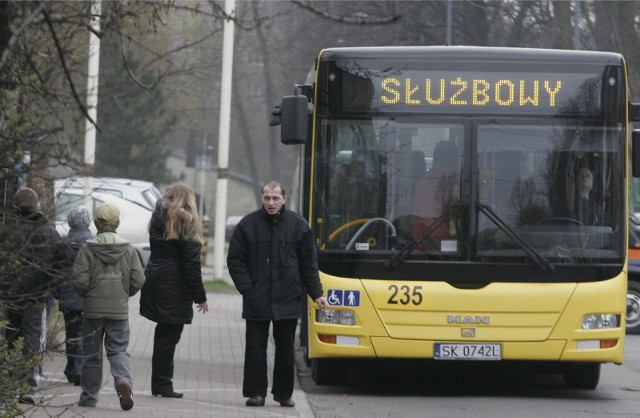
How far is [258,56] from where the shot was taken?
51.5 metres

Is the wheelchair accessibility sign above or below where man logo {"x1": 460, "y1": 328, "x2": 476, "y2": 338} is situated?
above

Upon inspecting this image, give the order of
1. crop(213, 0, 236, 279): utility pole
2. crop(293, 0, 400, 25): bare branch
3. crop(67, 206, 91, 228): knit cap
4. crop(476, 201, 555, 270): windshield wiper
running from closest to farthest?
crop(293, 0, 400, 25): bare branch, crop(67, 206, 91, 228): knit cap, crop(476, 201, 555, 270): windshield wiper, crop(213, 0, 236, 279): utility pole

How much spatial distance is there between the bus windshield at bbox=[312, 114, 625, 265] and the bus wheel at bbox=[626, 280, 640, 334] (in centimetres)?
645

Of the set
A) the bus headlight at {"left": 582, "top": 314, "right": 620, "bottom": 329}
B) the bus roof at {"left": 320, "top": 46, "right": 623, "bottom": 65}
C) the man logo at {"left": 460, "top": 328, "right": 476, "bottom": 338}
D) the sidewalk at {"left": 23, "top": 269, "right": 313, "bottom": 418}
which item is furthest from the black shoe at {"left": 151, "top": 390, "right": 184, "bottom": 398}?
the bus headlight at {"left": 582, "top": 314, "right": 620, "bottom": 329}

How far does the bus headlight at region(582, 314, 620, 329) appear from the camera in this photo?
35.4ft

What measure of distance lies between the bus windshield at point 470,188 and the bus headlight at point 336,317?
1.57ft

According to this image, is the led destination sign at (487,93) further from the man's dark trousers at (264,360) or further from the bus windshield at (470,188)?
the man's dark trousers at (264,360)

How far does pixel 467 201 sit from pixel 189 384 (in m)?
2.77

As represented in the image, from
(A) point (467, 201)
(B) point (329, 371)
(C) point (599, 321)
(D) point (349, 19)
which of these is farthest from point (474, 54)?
(D) point (349, 19)

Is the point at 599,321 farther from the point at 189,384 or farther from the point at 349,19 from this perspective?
the point at 349,19

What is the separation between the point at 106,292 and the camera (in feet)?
31.2

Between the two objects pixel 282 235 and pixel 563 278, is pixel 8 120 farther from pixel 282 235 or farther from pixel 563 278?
pixel 563 278

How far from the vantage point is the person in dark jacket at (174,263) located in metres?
10.1

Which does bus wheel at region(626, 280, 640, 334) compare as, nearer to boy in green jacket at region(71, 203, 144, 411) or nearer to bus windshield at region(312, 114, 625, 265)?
bus windshield at region(312, 114, 625, 265)
